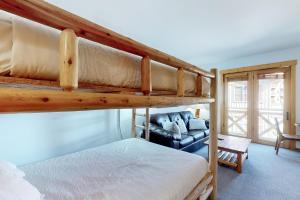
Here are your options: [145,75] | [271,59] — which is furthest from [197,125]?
[145,75]

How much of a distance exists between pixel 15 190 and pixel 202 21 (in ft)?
9.13

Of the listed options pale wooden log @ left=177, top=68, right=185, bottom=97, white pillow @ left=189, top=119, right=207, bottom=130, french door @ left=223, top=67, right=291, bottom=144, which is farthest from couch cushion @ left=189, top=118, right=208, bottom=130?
pale wooden log @ left=177, top=68, right=185, bottom=97

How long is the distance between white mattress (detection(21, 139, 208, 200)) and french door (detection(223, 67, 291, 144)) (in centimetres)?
333

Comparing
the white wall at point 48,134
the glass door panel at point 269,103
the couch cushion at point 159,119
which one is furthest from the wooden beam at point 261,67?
the white wall at point 48,134

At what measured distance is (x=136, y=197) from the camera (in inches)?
44.6

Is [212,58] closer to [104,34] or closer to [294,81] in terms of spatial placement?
[294,81]

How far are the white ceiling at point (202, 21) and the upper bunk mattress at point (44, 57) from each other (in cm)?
142

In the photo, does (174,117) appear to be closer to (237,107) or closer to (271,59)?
(237,107)

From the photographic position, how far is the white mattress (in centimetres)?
118

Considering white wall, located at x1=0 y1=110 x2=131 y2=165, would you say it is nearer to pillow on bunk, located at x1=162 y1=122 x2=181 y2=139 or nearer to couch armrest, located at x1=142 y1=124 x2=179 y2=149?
couch armrest, located at x1=142 y1=124 x2=179 y2=149

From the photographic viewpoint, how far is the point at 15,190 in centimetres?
90

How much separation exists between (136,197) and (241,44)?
3.60 metres

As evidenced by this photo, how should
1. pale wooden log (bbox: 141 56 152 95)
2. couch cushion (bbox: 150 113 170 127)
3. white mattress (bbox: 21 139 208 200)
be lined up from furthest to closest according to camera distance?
couch cushion (bbox: 150 113 170 127) < white mattress (bbox: 21 139 208 200) < pale wooden log (bbox: 141 56 152 95)

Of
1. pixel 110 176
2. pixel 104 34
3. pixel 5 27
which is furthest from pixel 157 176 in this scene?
pixel 5 27
